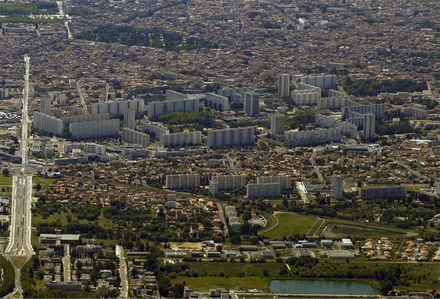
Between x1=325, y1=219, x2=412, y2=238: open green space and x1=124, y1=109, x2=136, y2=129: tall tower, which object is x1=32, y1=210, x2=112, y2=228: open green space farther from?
x1=124, y1=109, x2=136, y2=129: tall tower

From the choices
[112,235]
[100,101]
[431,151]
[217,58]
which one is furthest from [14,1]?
[112,235]

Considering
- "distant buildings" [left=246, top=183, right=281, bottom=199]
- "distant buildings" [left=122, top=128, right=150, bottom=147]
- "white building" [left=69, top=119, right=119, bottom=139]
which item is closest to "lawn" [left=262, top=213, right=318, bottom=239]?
"distant buildings" [left=246, top=183, right=281, bottom=199]

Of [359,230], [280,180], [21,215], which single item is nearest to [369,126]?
[280,180]

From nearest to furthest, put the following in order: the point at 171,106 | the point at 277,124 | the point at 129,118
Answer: the point at 277,124 < the point at 129,118 < the point at 171,106

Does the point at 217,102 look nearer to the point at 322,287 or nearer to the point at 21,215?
the point at 21,215

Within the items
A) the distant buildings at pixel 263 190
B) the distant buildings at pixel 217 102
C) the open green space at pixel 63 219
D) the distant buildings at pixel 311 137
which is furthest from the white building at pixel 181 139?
the open green space at pixel 63 219

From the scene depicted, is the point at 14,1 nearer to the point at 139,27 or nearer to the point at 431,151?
the point at 139,27
